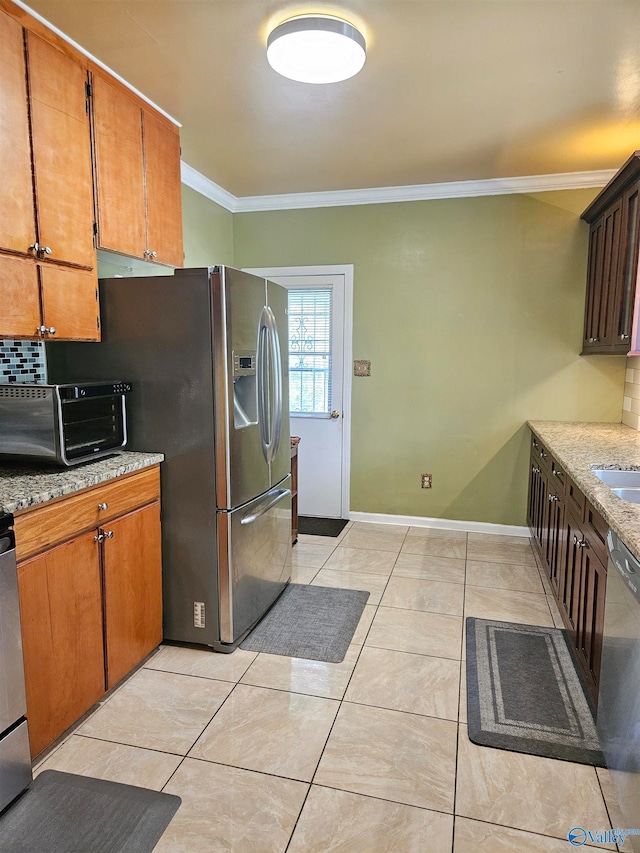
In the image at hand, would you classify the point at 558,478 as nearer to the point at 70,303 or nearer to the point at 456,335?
the point at 456,335

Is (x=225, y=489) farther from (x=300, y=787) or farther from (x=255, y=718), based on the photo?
(x=300, y=787)

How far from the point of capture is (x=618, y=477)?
2482 millimetres

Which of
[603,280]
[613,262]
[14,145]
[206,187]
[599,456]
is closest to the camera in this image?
[14,145]

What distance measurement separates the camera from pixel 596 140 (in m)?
3.15

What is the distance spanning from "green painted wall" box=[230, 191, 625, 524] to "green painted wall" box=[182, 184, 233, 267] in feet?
0.33

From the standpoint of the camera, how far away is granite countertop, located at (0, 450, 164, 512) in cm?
174

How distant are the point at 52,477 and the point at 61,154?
1242 mm

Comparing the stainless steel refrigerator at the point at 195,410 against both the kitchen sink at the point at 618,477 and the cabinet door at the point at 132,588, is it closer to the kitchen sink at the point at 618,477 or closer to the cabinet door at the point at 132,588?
the cabinet door at the point at 132,588

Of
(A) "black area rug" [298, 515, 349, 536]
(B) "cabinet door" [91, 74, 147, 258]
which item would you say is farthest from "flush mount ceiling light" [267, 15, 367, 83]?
(A) "black area rug" [298, 515, 349, 536]

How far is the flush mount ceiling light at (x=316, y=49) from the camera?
2014 mm

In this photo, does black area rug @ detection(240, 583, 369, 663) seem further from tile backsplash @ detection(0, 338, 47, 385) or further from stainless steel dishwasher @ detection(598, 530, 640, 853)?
tile backsplash @ detection(0, 338, 47, 385)

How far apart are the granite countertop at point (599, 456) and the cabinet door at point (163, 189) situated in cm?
224

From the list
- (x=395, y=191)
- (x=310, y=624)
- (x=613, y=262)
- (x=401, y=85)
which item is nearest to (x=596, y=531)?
(x=310, y=624)

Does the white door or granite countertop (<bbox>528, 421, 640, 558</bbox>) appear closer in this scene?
granite countertop (<bbox>528, 421, 640, 558</bbox>)
